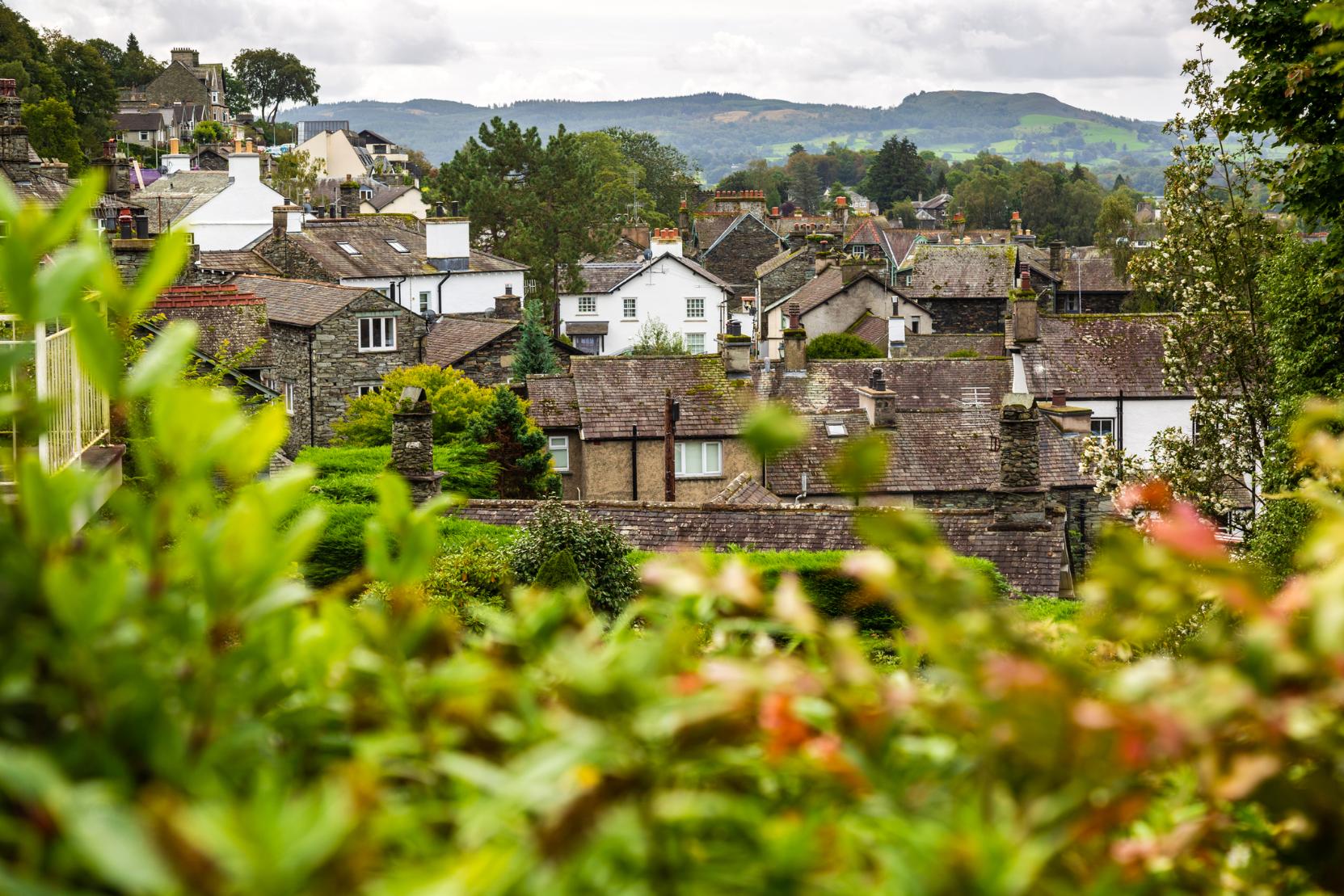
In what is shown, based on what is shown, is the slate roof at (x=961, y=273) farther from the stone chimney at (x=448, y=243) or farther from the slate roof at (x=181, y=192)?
the slate roof at (x=181, y=192)

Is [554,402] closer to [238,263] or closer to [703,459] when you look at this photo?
[703,459]

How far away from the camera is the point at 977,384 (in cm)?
3903

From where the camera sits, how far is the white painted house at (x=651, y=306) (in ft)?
205

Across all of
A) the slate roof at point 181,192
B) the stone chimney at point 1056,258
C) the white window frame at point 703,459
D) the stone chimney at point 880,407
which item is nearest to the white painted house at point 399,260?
the slate roof at point 181,192

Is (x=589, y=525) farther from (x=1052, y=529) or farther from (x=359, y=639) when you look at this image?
(x=359, y=639)

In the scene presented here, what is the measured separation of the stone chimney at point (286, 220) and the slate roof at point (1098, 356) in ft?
86.6

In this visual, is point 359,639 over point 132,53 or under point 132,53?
under

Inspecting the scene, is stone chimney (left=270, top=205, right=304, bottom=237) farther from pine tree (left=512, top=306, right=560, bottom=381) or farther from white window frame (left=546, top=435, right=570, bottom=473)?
white window frame (left=546, top=435, right=570, bottom=473)

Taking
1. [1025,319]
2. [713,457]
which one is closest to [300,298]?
[713,457]

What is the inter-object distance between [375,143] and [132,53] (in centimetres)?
2961

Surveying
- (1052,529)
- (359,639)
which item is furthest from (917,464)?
(359,639)

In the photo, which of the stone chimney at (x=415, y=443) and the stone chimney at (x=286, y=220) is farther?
the stone chimney at (x=286, y=220)

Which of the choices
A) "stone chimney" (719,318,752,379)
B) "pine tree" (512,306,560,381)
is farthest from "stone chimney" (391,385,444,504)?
"pine tree" (512,306,560,381)

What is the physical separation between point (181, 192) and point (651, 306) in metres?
20.5
